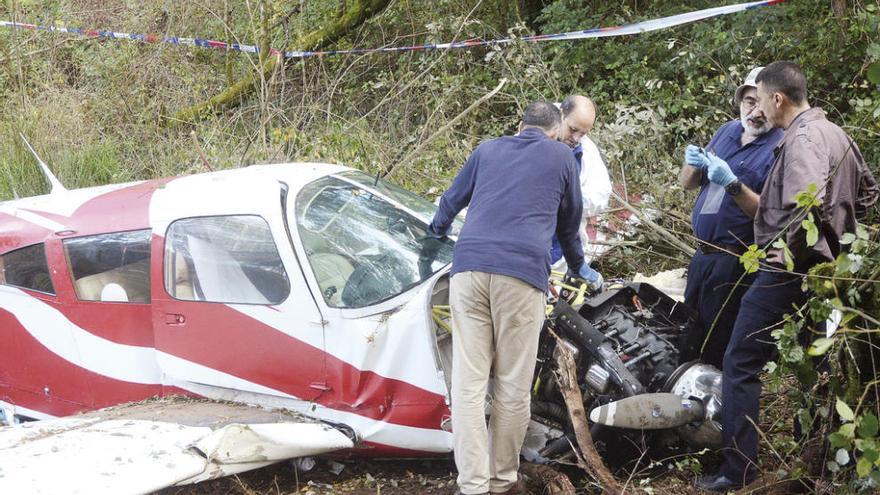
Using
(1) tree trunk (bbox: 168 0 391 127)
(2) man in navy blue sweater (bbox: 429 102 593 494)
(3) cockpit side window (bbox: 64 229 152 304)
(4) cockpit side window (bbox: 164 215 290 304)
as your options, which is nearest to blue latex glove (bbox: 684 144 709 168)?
(2) man in navy blue sweater (bbox: 429 102 593 494)

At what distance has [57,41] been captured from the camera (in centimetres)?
1409

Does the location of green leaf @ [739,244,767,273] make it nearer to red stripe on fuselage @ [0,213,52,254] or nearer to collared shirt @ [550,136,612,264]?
collared shirt @ [550,136,612,264]

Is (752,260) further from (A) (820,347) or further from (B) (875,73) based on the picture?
(B) (875,73)

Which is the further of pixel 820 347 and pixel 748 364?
pixel 748 364

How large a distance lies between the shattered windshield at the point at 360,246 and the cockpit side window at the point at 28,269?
1.78 metres

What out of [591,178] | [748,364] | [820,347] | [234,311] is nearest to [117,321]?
[234,311]

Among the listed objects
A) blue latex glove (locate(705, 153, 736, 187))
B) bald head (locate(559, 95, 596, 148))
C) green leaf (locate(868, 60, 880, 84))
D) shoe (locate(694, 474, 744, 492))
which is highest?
green leaf (locate(868, 60, 880, 84))

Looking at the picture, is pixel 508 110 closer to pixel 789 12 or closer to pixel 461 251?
pixel 789 12

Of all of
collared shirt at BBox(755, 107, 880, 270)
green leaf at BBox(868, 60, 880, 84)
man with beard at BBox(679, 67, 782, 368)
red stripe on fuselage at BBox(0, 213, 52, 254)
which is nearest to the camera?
green leaf at BBox(868, 60, 880, 84)

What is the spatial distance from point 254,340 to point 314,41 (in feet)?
26.5

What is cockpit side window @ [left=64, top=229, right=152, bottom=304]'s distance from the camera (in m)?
5.23

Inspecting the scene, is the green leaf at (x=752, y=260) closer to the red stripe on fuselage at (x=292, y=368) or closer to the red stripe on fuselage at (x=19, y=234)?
the red stripe on fuselage at (x=292, y=368)

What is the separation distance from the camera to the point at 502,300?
413 cm

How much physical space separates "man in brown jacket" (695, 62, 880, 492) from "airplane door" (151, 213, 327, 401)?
2072 mm
